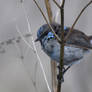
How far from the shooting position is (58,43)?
8.59ft

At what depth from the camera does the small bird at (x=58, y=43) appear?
2.58m

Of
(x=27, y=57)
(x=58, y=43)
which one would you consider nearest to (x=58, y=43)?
(x=58, y=43)

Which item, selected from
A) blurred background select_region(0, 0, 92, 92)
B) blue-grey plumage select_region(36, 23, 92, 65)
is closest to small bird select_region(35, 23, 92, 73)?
blue-grey plumage select_region(36, 23, 92, 65)

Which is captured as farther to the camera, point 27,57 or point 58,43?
point 27,57

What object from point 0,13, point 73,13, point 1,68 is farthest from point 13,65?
point 73,13

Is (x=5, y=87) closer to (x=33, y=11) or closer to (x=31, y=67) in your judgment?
(x=31, y=67)

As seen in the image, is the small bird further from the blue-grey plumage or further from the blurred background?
the blurred background

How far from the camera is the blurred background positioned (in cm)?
344

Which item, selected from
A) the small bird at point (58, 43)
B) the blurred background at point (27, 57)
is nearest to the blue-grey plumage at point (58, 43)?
the small bird at point (58, 43)

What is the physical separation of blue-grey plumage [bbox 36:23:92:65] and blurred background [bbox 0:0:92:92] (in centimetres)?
67

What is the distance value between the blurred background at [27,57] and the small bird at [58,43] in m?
0.67

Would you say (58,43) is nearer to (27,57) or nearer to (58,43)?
(58,43)

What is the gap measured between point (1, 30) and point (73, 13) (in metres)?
0.93

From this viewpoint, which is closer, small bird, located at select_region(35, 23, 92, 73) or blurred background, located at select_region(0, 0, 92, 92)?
small bird, located at select_region(35, 23, 92, 73)
